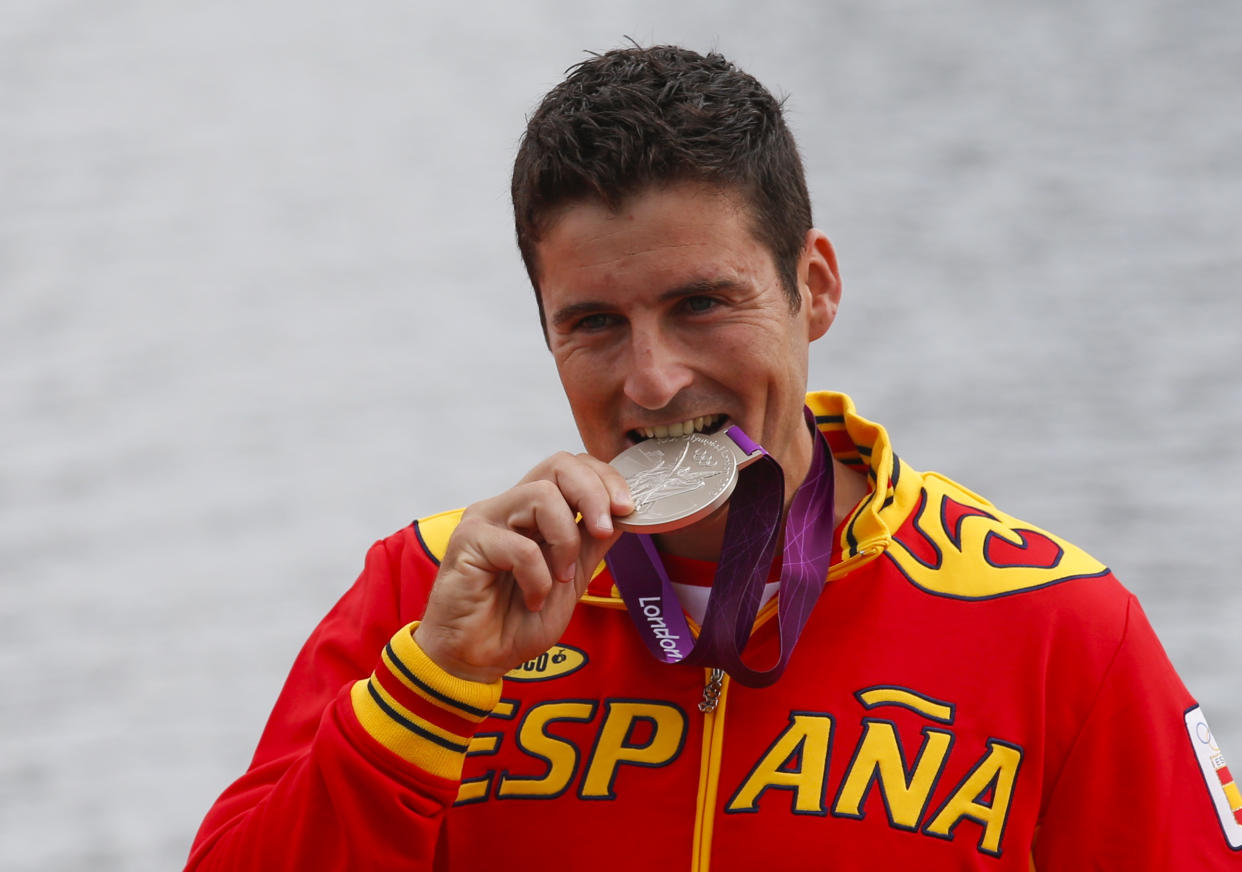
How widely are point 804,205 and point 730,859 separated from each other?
2.74 ft

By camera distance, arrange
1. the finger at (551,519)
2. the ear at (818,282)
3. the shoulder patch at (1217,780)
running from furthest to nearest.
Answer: the ear at (818,282) < the shoulder patch at (1217,780) < the finger at (551,519)

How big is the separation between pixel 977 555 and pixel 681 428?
0.43m

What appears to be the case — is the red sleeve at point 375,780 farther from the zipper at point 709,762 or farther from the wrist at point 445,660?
the zipper at point 709,762

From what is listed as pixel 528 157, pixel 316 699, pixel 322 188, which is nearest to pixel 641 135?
pixel 528 157

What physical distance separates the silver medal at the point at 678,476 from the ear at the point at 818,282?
278mm

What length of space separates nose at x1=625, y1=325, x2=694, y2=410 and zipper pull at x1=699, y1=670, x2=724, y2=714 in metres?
0.34

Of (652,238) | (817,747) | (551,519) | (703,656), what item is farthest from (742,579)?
(652,238)

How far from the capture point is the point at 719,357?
1560 millimetres

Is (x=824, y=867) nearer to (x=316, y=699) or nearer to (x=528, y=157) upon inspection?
(x=316, y=699)

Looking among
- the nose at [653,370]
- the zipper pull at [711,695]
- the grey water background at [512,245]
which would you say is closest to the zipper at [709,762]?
the zipper pull at [711,695]

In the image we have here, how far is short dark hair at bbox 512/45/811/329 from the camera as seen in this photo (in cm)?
154

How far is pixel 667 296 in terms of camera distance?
1525mm

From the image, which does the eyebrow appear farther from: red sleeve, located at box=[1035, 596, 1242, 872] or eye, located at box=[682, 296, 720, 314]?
red sleeve, located at box=[1035, 596, 1242, 872]

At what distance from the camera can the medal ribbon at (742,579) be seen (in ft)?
5.12
